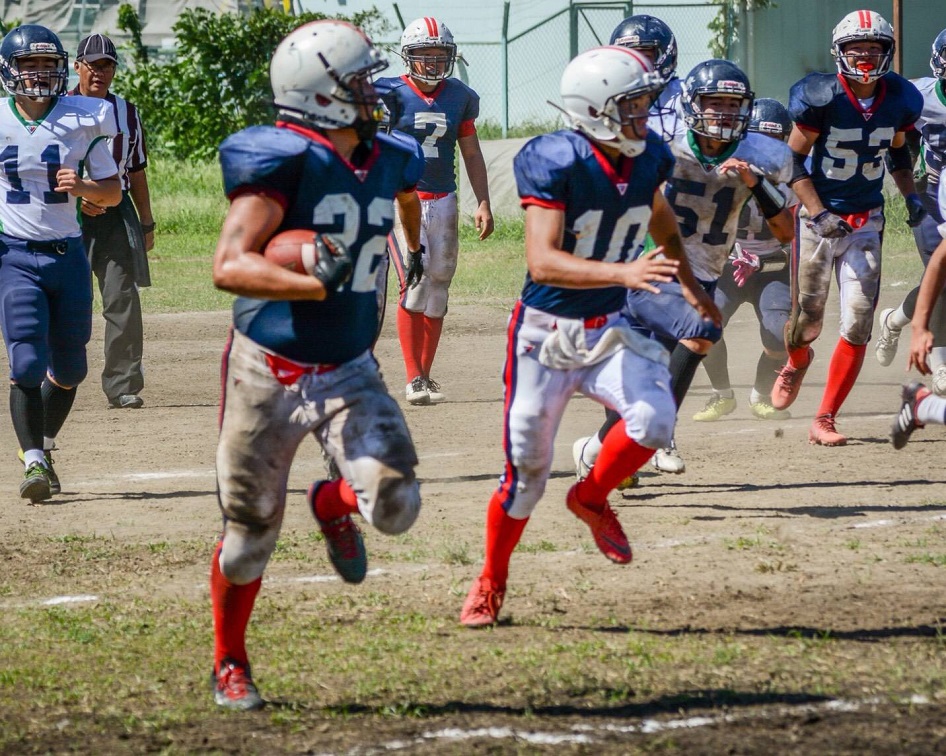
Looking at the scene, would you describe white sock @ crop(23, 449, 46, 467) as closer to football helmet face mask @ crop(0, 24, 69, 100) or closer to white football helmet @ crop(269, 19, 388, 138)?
football helmet face mask @ crop(0, 24, 69, 100)

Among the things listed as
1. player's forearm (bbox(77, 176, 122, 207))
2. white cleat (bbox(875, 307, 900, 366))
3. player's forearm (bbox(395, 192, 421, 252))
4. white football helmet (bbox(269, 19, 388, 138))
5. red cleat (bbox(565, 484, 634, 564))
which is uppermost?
white football helmet (bbox(269, 19, 388, 138))

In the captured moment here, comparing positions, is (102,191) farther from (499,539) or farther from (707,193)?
(499,539)

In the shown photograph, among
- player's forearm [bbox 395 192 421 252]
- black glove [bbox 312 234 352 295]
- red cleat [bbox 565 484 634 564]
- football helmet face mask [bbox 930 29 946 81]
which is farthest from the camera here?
football helmet face mask [bbox 930 29 946 81]

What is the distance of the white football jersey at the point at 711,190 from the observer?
6520 millimetres

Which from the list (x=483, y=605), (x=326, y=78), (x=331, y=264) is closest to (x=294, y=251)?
(x=331, y=264)

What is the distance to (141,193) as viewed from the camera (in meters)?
9.53

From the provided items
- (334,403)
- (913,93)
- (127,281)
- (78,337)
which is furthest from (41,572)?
(913,93)

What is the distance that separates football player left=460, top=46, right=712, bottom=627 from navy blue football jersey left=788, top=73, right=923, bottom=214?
299 centimetres

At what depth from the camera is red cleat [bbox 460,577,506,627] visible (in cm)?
479

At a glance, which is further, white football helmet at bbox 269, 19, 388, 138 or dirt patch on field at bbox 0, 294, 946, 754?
white football helmet at bbox 269, 19, 388, 138

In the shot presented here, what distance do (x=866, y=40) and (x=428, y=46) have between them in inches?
108

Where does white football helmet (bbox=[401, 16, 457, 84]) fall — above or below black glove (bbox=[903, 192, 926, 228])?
above

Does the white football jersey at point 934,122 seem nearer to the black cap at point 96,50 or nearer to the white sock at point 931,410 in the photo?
the white sock at point 931,410

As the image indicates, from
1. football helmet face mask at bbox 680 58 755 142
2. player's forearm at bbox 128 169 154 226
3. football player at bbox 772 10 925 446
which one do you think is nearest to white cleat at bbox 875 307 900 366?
football player at bbox 772 10 925 446
